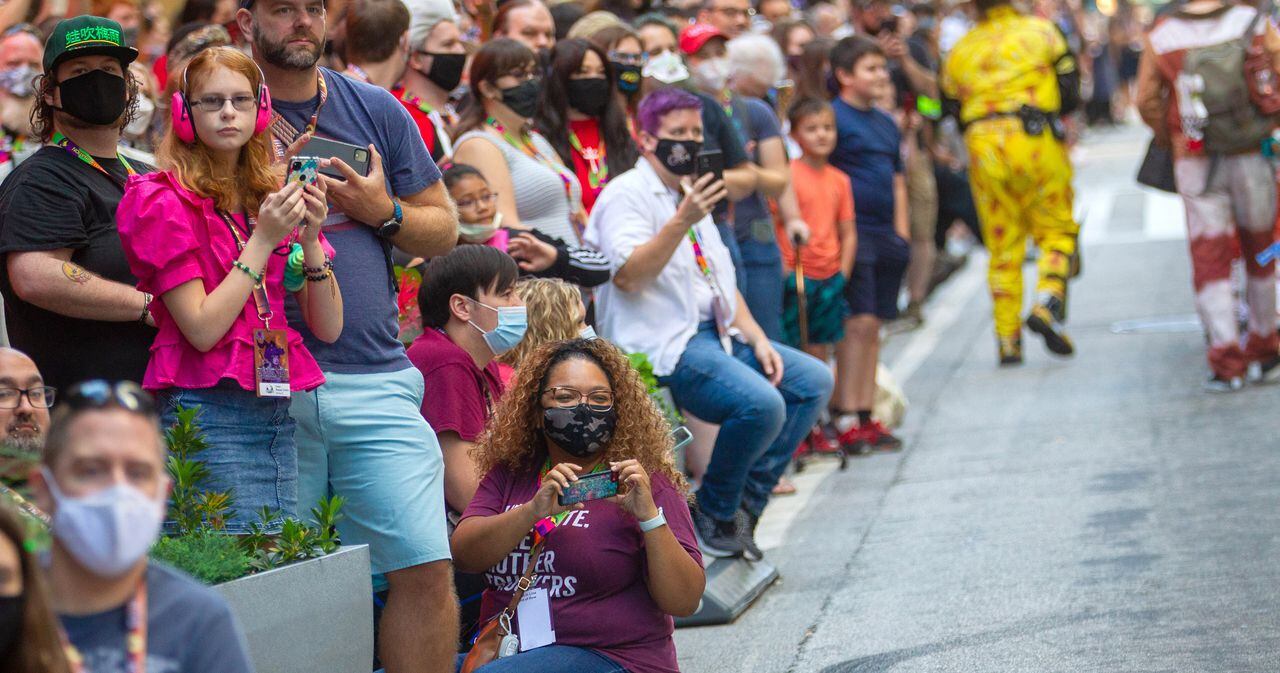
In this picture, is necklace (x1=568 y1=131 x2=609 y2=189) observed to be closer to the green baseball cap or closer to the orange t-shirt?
the orange t-shirt

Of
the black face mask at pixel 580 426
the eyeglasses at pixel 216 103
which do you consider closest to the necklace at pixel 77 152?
the eyeglasses at pixel 216 103

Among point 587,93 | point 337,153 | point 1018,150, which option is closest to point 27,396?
point 337,153

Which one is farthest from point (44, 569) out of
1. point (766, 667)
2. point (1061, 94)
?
point (1061, 94)

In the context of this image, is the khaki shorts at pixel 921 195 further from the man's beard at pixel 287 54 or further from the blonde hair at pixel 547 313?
the man's beard at pixel 287 54

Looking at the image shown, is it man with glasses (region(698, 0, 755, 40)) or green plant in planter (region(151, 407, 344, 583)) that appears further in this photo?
man with glasses (region(698, 0, 755, 40))

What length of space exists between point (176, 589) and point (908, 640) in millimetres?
3490

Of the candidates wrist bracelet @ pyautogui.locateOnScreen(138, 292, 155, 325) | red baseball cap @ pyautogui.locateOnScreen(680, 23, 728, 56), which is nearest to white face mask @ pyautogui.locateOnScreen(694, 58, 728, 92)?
red baseball cap @ pyautogui.locateOnScreen(680, 23, 728, 56)

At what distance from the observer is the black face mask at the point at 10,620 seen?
8.81 ft

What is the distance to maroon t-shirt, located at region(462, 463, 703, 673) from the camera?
468cm

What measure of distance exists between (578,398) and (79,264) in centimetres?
135

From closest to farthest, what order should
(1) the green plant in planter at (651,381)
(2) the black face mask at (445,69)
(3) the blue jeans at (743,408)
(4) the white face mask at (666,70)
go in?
(1) the green plant in planter at (651,381) < (3) the blue jeans at (743,408) < (2) the black face mask at (445,69) < (4) the white face mask at (666,70)

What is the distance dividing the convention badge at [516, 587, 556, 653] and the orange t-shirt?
4.82 m

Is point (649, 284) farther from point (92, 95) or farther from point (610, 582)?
point (92, 95)

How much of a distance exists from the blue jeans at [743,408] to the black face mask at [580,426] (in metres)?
1.86
